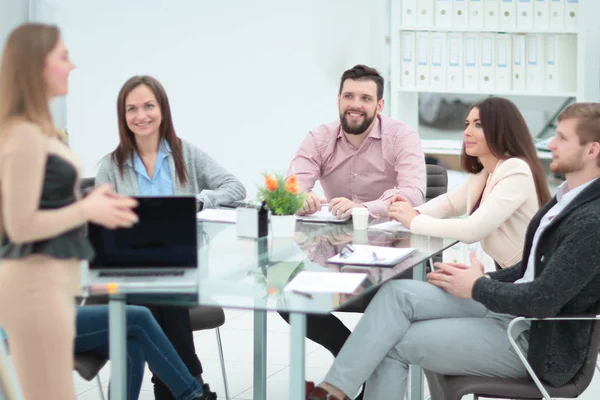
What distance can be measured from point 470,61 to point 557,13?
0.54 m

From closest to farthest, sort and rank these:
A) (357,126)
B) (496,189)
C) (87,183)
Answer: (496,189), (87,183), (357,126)

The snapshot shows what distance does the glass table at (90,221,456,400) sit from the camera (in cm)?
217

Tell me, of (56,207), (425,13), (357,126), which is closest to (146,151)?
(357,126)

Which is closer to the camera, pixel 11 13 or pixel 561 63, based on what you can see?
pixel 561 63

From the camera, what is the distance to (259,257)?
2.71 m

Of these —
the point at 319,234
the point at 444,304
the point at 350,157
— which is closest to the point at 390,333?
the point at 444,304

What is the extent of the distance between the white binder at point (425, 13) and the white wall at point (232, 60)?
0.38 metres

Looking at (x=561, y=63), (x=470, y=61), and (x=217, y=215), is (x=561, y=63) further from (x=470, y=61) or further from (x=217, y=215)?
(x=217, y=215)

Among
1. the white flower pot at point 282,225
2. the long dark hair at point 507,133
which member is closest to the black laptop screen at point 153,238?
the white flower pot at point 282,225

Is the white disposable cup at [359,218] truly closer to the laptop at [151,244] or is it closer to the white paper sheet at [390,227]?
the white paper sheet at [390,227]

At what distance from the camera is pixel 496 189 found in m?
2.98

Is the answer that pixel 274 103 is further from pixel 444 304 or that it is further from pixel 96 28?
pixel 444 304

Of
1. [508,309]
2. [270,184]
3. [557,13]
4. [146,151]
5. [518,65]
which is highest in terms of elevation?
[557,13]

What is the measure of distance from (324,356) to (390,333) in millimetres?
1758
